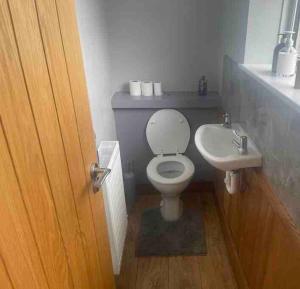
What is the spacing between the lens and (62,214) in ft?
2.32

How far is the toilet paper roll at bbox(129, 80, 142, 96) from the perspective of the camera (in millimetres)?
2128

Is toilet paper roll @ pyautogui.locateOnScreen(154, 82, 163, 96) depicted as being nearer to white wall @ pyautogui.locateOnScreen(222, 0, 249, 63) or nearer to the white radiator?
white wall @ pyautogui.locateOnScreen(222, 0, 249, 63)

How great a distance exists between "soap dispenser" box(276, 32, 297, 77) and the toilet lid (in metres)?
1.00

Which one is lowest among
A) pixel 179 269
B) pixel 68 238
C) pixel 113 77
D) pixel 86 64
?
pixel 179 269

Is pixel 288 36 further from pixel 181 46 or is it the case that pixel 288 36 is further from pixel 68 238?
pixel 68 238

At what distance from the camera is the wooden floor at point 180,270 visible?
1.62 meters

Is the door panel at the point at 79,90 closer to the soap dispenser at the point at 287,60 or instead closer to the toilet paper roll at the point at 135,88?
the soap dispenser at the point at 287,60

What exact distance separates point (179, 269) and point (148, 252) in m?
0.25

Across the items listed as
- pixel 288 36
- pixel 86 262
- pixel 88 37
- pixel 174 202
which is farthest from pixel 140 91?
pixel 86 262

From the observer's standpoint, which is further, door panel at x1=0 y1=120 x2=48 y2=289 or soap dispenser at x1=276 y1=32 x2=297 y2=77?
soap dispenser at x1=276 y1=32 x2=297 y2=77

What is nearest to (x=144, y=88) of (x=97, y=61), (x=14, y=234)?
(x=97, y=61)

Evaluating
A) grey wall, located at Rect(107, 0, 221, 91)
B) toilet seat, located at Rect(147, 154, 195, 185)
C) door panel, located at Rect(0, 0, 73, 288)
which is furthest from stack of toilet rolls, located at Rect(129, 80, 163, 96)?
door panel, located at Rect(0, 0, 73, 288)

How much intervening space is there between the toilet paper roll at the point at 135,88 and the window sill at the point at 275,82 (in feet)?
2.93

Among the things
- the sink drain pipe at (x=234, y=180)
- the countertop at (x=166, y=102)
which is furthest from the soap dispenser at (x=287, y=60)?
the countertop at (x=166, y=102)
